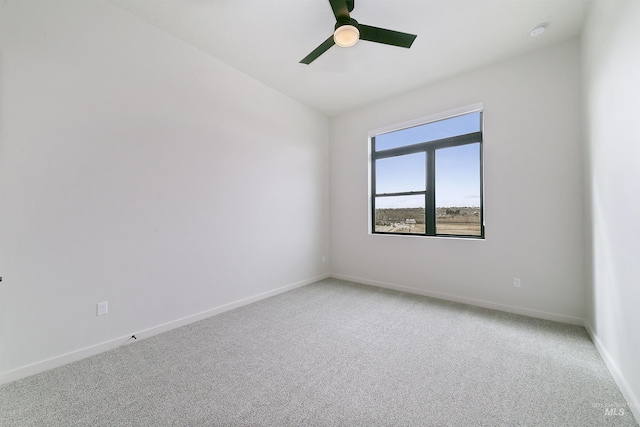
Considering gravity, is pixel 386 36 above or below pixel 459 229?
above

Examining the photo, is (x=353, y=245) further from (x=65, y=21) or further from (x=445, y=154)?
(x=65, y=21)

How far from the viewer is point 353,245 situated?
14.3ft

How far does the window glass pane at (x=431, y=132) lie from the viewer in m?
3.35

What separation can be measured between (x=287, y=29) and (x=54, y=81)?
200 cm

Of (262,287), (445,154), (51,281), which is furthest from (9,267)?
(445,154)

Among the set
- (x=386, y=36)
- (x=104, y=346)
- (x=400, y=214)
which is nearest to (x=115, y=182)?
(x=104, y=346)

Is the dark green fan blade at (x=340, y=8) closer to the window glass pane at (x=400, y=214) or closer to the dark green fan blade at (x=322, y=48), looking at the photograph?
the dark green fan blade at (x=322, y=48)

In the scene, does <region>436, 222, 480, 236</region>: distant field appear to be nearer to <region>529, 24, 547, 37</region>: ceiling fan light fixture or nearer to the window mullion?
the window mullion

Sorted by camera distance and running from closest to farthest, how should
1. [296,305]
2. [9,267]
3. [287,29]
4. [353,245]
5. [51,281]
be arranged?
[9,267] → [51,281] → [287,29] → [296,305] → [353,245]

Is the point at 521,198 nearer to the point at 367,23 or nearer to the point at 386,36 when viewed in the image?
the point at 386,36

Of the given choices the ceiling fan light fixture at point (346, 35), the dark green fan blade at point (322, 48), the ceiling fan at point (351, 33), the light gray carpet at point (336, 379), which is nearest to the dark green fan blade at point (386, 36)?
the ceiling fan at point (351, 33)

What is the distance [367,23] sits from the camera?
95.2 inches

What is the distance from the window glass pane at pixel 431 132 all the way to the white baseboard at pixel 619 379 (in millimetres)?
2487

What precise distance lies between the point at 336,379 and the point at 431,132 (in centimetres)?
340
